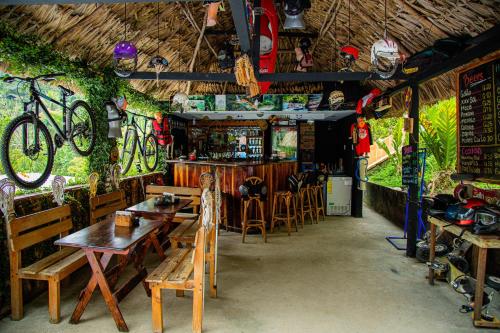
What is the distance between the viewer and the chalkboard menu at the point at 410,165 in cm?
481

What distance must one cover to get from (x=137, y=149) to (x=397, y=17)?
5372 mm

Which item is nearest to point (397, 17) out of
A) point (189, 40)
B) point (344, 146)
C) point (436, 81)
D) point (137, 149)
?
point (436, 81)

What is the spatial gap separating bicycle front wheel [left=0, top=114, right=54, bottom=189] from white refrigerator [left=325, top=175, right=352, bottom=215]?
6.06m

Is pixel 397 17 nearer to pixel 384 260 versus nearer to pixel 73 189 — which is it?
pixel 384 260

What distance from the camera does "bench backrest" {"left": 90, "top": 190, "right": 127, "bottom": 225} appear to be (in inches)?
166

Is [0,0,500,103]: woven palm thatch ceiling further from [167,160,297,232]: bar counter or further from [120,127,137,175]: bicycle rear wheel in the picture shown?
[167,160,297,232]: bar counter

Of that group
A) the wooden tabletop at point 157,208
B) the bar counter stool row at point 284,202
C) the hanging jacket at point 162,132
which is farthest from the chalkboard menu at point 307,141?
the wooden tabletop at point 157,208

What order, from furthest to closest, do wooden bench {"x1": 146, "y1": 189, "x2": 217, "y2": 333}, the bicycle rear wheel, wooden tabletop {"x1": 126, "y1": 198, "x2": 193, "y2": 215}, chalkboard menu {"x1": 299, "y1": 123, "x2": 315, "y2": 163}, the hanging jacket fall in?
chalkboard menu {"x1": 299, "y1": 123, "x2": 315, "y2": 163} < the hanging jacket < the bicycle rear wheel < wooden tabletop {"x1": 126, "y1": 198, "x2": 193, "y2": 215} < wooden bench {"x1": 146, "y1": 189, "x2": 217, "y2": 333}

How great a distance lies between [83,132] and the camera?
4.54 meters

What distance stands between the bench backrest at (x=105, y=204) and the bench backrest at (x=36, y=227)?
1.44 ft

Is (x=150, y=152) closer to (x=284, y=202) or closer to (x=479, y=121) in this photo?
(x=284, y=202)

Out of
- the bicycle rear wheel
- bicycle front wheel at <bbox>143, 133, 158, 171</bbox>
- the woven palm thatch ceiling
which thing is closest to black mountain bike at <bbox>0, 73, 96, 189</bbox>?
the woven palm thatch ceiling

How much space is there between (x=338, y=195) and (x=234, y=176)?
3.02m

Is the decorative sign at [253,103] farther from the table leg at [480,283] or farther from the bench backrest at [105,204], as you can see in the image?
the table leg at [480,283]
